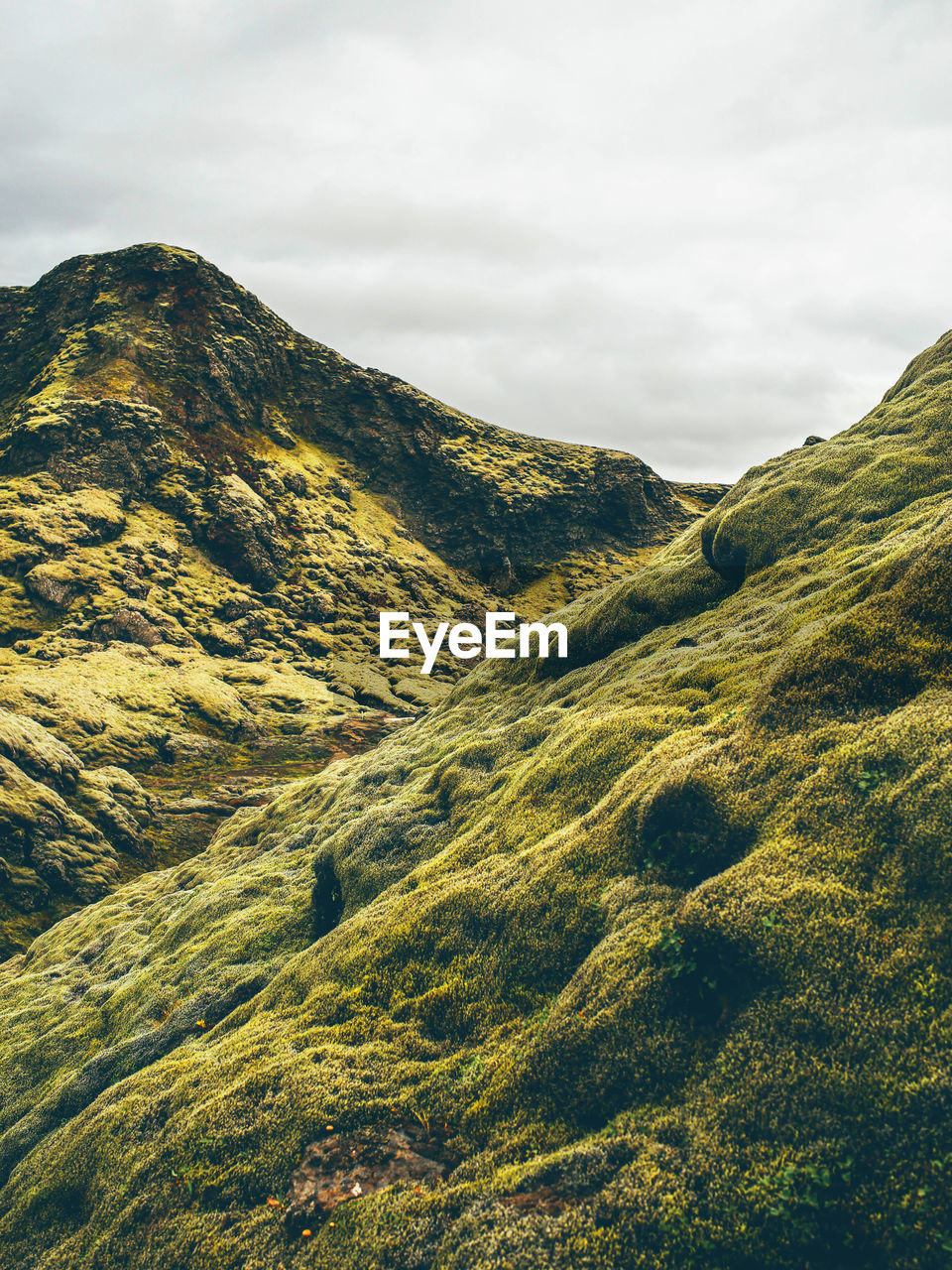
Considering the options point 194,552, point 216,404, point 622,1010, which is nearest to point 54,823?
point 622,1010

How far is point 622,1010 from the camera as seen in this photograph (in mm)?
9672

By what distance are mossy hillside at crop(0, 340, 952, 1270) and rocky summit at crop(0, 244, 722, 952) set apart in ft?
101

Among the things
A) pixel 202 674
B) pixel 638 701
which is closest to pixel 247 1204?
pixel 638 701

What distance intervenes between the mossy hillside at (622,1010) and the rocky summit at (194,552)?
101 ft

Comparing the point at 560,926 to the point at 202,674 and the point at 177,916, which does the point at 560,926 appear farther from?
the point at 202,674

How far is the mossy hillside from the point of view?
290 inches

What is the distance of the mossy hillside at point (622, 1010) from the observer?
24.1 ft

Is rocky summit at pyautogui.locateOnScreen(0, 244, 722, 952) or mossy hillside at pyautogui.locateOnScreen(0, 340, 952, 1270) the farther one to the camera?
rocky summit at pyautogui.locateOnScreen(0, 244, 722, 952)

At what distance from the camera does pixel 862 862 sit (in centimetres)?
906

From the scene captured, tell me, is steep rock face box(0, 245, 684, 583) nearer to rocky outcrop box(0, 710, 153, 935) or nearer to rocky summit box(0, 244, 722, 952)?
rocky summit box(0, 244, 722, 952)

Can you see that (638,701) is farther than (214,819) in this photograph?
No

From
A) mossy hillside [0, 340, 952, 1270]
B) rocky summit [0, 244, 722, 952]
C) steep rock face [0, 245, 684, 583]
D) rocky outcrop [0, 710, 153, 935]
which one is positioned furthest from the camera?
steep rock face [0, 245, 684, 583]

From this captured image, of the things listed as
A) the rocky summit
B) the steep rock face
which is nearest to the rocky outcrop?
the rocky summit

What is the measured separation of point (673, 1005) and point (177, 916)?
22.8m
